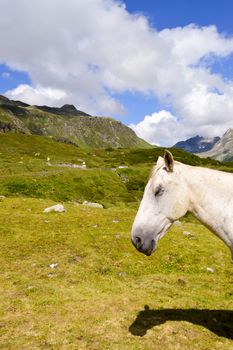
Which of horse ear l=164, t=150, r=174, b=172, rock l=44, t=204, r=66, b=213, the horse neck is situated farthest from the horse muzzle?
rock l=44, t=204, r=66, b=213

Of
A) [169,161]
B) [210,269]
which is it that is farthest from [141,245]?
[210,269]

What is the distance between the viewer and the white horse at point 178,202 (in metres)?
8.82

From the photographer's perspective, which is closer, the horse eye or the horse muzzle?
the horse muzzle

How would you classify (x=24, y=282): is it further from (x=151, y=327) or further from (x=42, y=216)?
(x=42, y=216)

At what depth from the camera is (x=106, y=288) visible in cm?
1534

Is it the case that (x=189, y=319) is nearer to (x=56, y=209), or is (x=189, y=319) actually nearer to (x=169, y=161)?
(x=169, y=161)

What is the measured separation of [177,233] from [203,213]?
15.7 m

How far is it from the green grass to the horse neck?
12.8 ft

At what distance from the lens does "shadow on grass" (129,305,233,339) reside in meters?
11.5

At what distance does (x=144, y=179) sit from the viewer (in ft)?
272

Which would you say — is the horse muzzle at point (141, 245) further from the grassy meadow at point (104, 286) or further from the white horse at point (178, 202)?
the grassy meadow at point (104, 286)

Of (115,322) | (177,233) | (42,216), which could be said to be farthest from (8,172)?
(115,322)

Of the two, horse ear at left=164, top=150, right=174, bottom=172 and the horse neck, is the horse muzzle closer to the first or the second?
the horse neck

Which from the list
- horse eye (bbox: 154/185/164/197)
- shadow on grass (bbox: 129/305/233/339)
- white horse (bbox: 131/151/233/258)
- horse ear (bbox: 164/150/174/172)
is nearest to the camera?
horse ear (bbox: 164/150/174/172)
